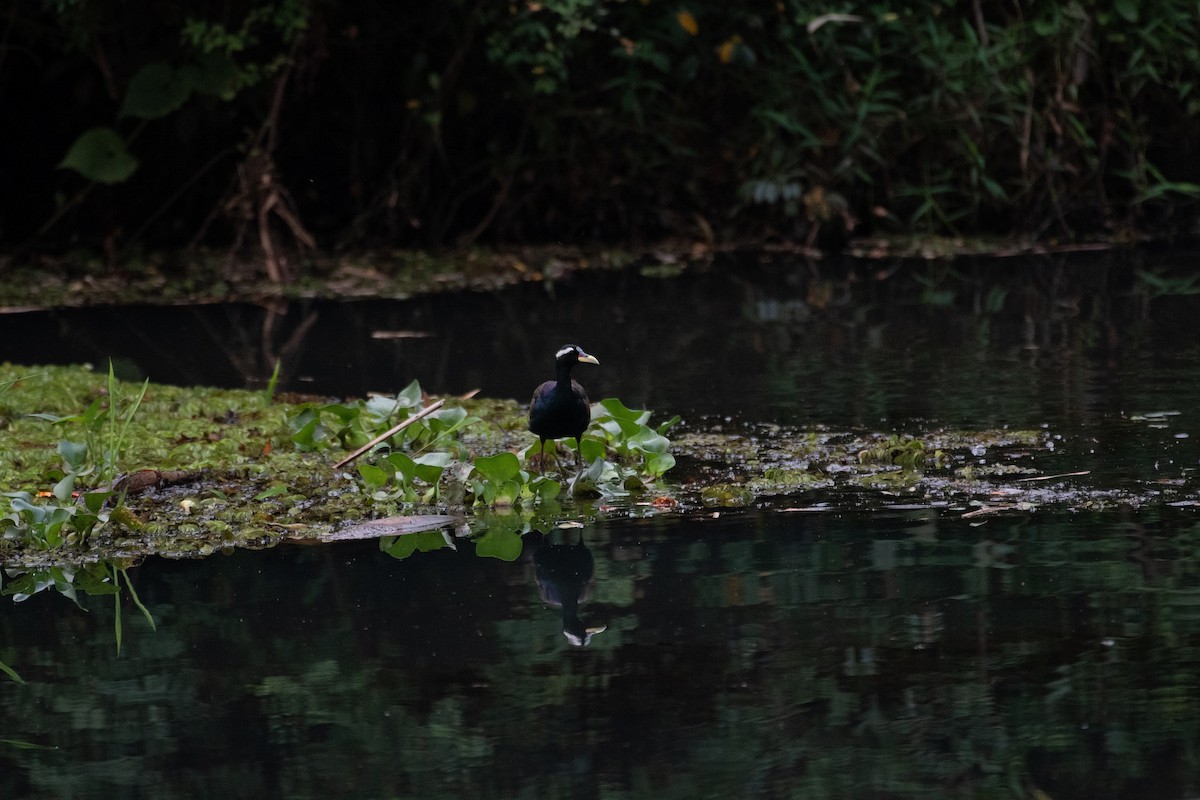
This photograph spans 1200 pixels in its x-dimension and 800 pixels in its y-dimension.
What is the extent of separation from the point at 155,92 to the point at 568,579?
18.9ft

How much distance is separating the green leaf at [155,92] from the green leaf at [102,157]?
0.27 metres

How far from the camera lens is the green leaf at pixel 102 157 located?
855 cm

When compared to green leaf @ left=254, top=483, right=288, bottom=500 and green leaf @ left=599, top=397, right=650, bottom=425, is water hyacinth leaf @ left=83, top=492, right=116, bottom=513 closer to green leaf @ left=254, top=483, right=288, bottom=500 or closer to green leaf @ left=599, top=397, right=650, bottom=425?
green leaf @ left=254, top=483, right=288, bottom=500

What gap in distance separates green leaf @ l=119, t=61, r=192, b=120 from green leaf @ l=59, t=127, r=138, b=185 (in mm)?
271

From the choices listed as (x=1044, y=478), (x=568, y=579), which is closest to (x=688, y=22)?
(x=1044, y=478)

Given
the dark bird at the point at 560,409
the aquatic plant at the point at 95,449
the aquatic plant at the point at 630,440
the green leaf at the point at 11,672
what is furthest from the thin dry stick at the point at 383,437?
the green leaf at the point at 11,672

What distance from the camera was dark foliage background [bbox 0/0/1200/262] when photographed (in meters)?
9.08

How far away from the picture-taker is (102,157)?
8633 millimetres

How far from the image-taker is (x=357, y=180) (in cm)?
940

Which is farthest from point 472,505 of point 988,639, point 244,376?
point 244,376

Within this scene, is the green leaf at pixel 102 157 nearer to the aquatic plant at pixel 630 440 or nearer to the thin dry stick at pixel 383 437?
the thin dry stick at pixel 383 437

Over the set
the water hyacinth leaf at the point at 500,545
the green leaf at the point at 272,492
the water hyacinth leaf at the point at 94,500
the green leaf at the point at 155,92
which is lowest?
the water hyacinth leaf at the point at 500,545

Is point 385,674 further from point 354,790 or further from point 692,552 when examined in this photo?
point 692,552

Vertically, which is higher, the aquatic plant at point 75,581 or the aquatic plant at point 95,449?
the aquatic plant at point 95,449
